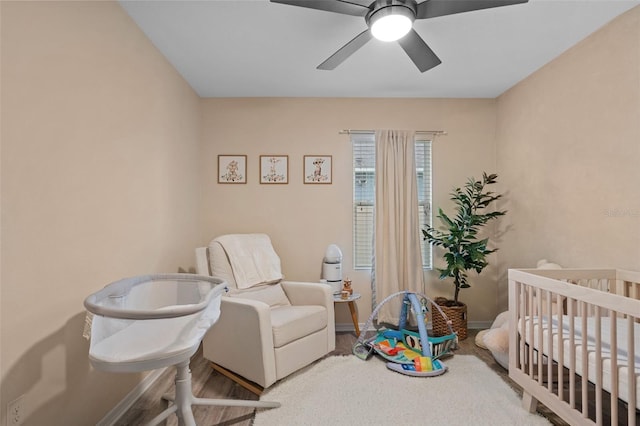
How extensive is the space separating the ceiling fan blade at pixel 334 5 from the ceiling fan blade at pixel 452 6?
29 cm

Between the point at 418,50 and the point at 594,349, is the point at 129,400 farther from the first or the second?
the point at 418,50

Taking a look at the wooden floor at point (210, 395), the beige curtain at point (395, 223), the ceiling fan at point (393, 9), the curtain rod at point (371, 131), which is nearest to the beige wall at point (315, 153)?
the curtain rod at point (371, 131)

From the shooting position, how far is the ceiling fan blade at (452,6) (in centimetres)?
157

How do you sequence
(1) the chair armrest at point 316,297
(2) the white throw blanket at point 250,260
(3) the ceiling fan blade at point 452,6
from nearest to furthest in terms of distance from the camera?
1. (3) the ceiling fan blade at point 452,6
2. (1) the chair armrest at point 316,297
3. (2) the white throw blanket at point 250,260

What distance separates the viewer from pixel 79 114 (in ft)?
5.34

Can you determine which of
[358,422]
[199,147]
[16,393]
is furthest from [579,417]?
[199,147]

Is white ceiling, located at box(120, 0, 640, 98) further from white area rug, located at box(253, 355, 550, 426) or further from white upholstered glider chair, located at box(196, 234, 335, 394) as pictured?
white area rug, located at box(253, 355, 550, 426)

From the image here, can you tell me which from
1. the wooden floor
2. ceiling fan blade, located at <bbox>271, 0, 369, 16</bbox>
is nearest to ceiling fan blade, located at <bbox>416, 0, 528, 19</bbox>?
ceiling fan blade, located at <bbox>271, 0, 369, 16</bbox>

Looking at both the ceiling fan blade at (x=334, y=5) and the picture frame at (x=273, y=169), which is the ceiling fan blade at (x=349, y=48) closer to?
the ceiling fan blade at (x=334, y=5)

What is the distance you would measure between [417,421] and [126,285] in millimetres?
1705

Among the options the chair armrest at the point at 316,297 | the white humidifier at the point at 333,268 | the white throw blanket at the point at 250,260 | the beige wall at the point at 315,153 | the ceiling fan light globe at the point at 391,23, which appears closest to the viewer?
the ceiling fan light globe at the point at 391,23

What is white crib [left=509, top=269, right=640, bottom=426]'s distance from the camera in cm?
133

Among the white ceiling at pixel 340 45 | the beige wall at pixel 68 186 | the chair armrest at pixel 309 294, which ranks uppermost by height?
the white ceiling at pixel 340 45

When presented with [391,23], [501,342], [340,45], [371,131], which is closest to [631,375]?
[501,342]
